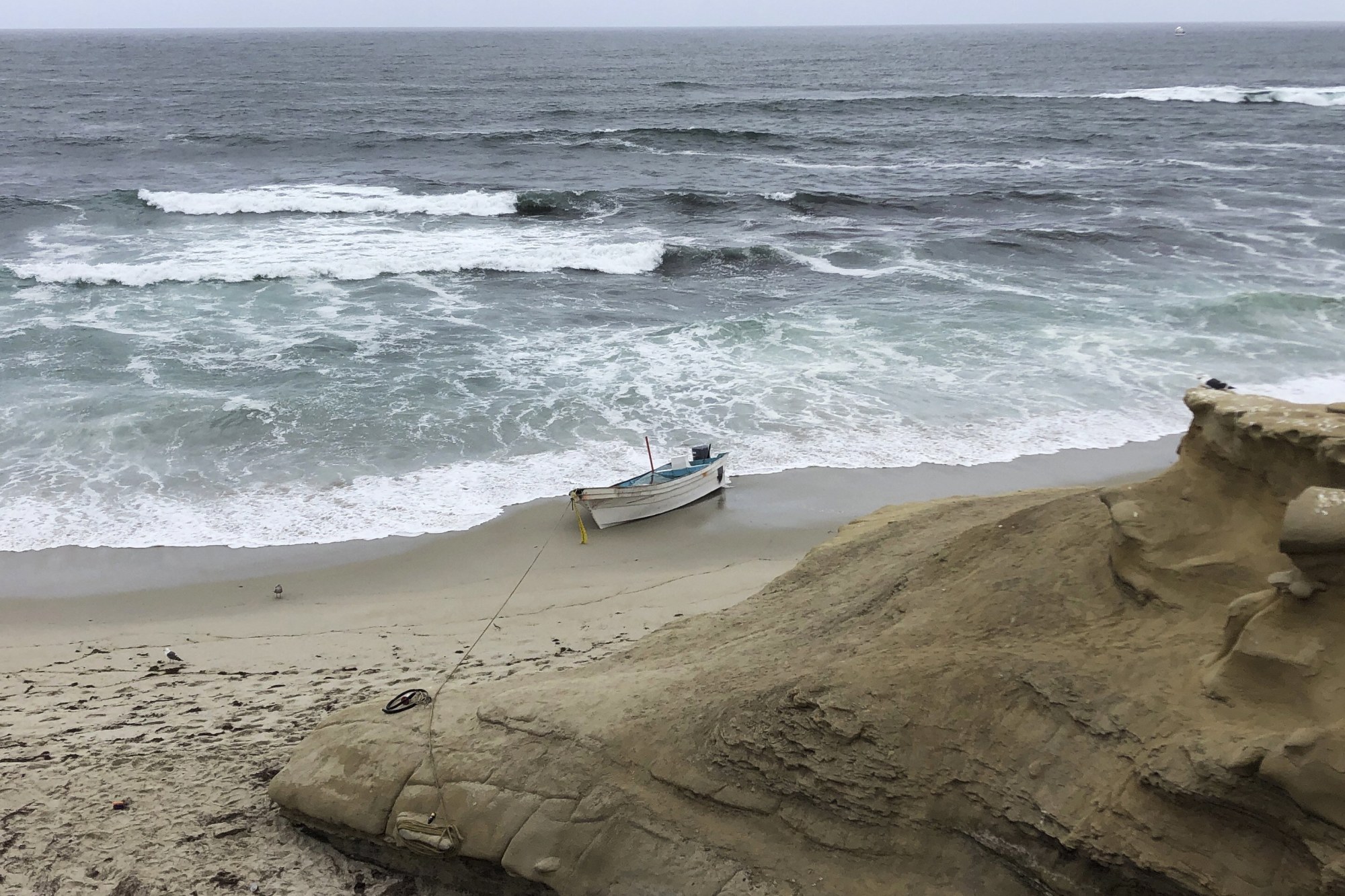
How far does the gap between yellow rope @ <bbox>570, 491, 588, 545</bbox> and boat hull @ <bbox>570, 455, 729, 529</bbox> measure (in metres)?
0.11

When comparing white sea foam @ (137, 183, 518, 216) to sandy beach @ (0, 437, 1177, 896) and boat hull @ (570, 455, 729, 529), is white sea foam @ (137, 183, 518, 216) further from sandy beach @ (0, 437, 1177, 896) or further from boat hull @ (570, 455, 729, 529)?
sandy beach @ (0, 437, 1177, 896)

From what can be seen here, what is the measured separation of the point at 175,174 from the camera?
3622 centimetres

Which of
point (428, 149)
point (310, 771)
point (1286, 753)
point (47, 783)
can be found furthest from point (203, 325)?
point (428, 149)

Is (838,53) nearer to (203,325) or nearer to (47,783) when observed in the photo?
(203,325)

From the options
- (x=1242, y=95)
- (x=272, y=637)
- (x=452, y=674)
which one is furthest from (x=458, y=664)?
(x=1242, y=95)

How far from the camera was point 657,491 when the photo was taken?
12.8m

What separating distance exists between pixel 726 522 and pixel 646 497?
1.16 metres

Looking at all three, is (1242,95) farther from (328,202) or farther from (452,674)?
(452,674)

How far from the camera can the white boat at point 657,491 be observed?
494 inches

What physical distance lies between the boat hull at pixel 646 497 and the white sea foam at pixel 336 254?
12.5m

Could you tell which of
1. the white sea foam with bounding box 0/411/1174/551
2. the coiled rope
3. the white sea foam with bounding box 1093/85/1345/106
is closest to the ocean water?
the white sea foam with bounding box 0/411/1174/551

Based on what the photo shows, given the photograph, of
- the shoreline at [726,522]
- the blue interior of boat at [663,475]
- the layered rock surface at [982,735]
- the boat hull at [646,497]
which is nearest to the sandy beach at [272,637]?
the shoreline at [726,522]

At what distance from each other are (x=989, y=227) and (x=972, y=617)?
25178 millimetres

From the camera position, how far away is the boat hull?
Answer: 41.0ft
